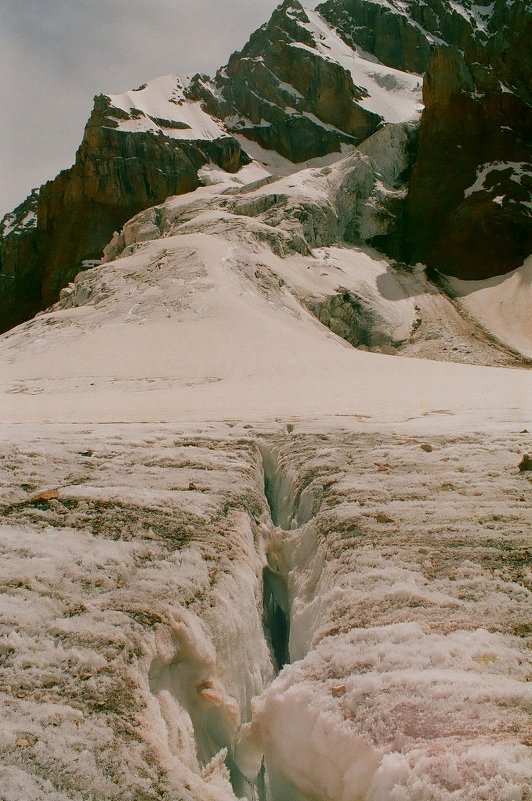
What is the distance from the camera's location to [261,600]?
187 inches

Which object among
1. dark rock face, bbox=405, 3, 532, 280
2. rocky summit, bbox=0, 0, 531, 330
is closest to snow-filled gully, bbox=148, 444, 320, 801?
rocky summit, bbox=0, 0, 531, 330

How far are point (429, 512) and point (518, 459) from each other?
1.40 metres

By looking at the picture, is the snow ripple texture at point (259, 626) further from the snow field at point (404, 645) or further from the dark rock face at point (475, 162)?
the dark rock face at point (475, 162)

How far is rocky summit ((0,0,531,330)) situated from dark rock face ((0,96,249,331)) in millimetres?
127

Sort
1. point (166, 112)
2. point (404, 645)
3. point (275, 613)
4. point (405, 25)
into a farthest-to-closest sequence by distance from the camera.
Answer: point (405, 25)
point (166, 112)
point (275, 613)
point (404, 645)

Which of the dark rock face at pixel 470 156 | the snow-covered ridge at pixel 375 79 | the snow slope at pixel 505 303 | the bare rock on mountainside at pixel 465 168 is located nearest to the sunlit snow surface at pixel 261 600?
the snow slope at pixel 505 303

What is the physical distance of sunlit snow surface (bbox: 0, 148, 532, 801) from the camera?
2564mm

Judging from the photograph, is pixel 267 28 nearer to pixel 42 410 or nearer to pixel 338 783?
pixel 42 410

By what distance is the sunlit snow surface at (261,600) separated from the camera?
8.41 ft

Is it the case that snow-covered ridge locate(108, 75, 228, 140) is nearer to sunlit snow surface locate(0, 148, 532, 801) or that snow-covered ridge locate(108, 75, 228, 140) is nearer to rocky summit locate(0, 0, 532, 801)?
rocky summit locate(0, 0, 532, 801)

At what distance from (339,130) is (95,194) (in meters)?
26.5

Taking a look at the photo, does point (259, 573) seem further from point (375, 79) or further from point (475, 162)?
point (375, 79)

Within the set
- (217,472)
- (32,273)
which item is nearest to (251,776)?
Result: (217,472)

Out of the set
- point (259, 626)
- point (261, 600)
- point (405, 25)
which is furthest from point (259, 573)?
point (405, 25)
